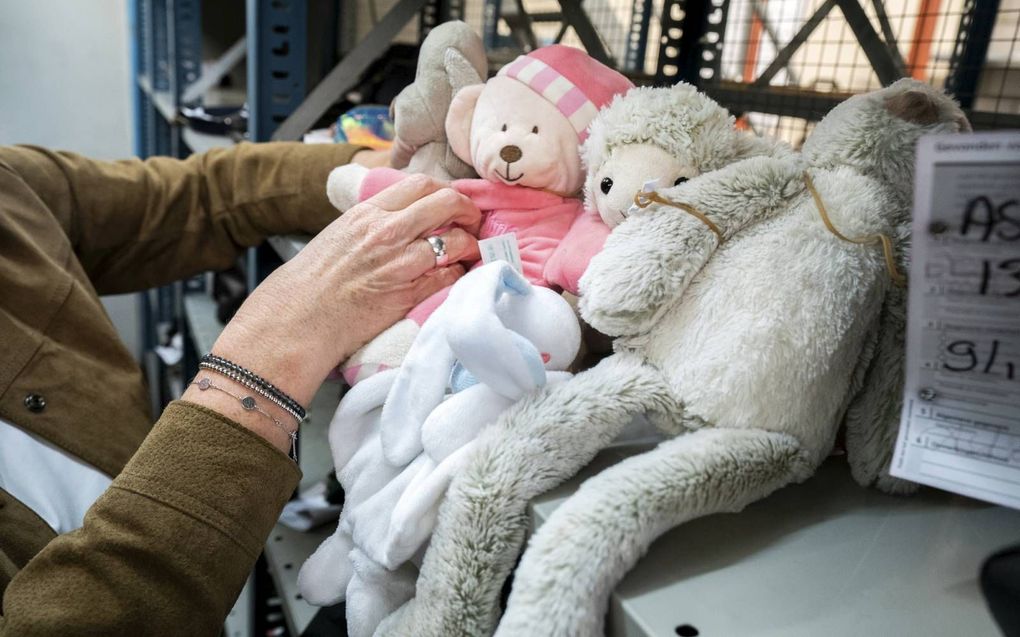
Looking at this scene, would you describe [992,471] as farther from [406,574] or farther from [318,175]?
[318,175]

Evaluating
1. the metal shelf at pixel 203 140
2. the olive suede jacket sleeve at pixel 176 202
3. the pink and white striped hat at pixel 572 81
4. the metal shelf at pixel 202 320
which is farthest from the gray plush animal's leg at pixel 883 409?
the metal shelf at pixel 202 320

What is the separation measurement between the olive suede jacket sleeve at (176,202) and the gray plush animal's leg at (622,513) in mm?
637

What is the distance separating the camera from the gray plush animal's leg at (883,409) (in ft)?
1.32

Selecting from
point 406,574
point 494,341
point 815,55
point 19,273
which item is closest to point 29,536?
point 19,273

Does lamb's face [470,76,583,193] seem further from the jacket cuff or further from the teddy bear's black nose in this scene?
the jacket cuff

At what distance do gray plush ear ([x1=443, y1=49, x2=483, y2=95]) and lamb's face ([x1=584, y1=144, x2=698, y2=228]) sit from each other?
24cm

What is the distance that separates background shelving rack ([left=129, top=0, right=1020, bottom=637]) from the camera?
0.73 metres

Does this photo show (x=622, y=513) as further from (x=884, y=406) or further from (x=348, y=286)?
(x=348, y=286)

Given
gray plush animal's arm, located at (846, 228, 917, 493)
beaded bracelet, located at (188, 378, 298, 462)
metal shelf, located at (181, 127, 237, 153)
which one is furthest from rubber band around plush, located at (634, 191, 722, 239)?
metal shelf, located at (181, 127, 237, 153)

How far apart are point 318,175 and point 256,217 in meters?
0.13

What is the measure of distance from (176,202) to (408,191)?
19.7 inches

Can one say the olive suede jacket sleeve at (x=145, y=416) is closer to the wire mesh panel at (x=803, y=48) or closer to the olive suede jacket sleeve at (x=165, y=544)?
the olive suede jacket sleeve at (x=165, y=544)

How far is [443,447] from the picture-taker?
1.36 ft

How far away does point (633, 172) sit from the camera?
47 cm
